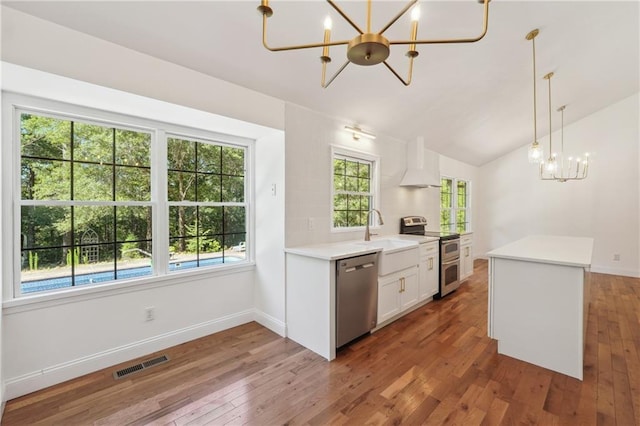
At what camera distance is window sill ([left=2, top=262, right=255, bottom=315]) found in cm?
197

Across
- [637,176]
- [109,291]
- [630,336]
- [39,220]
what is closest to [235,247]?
[109,291]

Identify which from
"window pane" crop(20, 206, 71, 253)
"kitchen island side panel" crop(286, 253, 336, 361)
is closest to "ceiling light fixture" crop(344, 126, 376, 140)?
"kitchen island side panel" crop(286, 253, 336, 361)

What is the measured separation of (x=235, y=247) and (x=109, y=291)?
4.05 feet

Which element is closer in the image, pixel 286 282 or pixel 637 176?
pixel 286 282

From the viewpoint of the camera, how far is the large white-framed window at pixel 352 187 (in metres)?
3.56

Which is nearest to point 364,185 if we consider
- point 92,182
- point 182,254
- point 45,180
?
point 182,254

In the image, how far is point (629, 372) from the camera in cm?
221

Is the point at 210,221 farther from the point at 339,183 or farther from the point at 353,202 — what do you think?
the point at 353,202

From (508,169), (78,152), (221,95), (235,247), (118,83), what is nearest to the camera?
(118,83)

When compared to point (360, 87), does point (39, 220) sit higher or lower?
lower

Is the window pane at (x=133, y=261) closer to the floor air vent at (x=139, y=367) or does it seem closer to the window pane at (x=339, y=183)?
the floor air vent at (x=139, y=367)

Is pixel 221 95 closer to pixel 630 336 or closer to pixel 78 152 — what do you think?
pixel 78 152

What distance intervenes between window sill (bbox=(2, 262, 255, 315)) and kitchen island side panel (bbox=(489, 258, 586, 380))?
2795 mm

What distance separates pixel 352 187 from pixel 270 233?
4.53 feet
